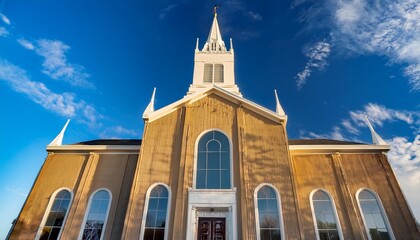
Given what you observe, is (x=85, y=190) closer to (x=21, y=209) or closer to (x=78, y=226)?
(x=78, y=226)

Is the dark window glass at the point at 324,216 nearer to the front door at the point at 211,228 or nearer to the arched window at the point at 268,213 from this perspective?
the arched window at the point at 268,213

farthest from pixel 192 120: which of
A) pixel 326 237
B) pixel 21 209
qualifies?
pixel 21 209

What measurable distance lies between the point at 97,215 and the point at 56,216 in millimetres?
2260

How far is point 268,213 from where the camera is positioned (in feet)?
44.6

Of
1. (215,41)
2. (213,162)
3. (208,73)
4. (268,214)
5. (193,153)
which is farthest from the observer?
(215,41)

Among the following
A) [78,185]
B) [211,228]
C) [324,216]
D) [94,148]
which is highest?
[94,148]

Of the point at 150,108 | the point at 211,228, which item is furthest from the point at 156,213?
the point at 150,108

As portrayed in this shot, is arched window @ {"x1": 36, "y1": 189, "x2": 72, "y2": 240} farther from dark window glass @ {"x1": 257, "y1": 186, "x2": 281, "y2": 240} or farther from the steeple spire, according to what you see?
the steeple spire

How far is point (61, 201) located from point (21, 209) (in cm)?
205

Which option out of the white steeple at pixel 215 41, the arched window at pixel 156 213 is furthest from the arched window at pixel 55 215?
the white steeple at pixel 215 41

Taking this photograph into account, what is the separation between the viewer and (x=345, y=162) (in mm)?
16078

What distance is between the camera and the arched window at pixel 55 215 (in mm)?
14336

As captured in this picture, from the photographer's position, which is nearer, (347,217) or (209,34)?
(347,217)

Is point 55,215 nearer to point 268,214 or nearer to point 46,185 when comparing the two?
point 46,185
